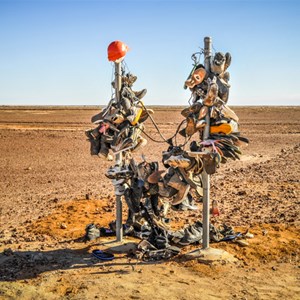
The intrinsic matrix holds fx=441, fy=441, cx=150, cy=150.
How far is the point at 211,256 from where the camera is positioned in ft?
24.3

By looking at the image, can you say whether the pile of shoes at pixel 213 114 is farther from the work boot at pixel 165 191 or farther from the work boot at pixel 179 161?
the work boot at pixel 165 191

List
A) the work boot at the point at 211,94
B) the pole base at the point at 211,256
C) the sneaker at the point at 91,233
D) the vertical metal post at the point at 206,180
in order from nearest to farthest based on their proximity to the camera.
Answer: the work boot at the point at 211,94, the vertical metal post at the point at 206,180, the pole base at the point at 211,256, the sneaker at the point at 91,233

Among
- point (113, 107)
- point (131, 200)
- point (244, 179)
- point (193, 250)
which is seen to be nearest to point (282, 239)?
point (193, 250)

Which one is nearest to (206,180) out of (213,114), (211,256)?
(213,114)

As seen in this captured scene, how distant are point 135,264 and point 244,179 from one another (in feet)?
27.2

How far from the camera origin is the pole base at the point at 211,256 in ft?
24.2

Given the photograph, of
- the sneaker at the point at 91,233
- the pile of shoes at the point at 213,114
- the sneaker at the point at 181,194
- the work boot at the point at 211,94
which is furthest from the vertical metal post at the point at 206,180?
the sneaker at the point at 91,233

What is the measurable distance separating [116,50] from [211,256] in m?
3.92

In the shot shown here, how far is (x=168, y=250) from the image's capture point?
25.2ft

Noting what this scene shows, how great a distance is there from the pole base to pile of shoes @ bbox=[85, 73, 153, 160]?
7.19 feet

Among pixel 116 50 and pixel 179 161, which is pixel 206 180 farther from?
pixel 116 50

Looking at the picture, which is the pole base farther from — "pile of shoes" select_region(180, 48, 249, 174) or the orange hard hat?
the orange hard hat

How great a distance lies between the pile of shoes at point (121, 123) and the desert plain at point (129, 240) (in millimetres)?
1921

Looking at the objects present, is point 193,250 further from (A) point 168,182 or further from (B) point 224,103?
(B) point 224,103
